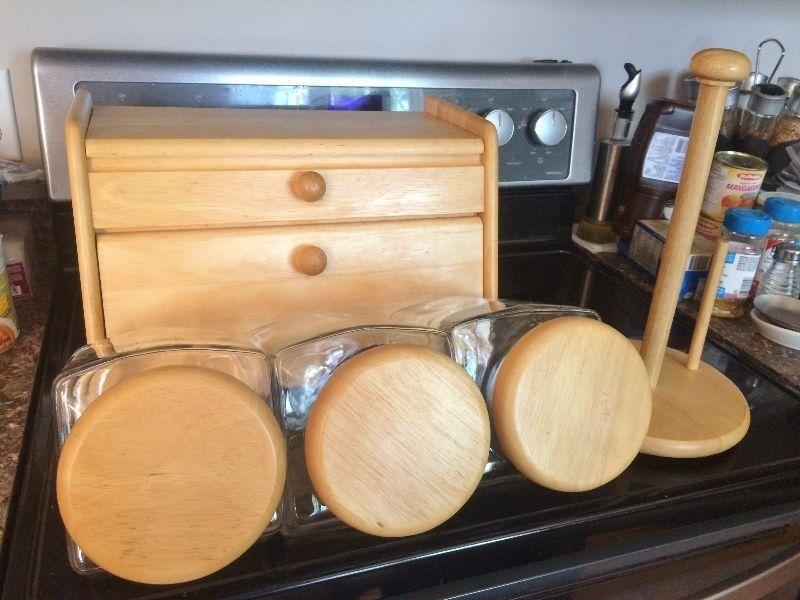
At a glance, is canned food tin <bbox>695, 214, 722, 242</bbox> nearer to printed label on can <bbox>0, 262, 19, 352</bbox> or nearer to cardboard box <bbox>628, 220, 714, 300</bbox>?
cardboard box <bbox>628, 220, 714, 300</bbox>

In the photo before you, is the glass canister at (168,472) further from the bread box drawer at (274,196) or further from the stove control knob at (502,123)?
the stove control knob at (502,123)

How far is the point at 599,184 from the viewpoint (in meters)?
1.03

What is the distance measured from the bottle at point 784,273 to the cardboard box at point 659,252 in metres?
0.08

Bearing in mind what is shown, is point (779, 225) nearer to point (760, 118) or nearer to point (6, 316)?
point (760, 118)

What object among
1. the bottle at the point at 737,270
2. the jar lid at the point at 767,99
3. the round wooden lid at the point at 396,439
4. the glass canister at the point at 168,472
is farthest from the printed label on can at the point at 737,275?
the glass canister at the point at 168,472

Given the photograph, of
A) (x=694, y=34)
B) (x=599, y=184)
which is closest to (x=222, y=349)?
(x=599, y=184)

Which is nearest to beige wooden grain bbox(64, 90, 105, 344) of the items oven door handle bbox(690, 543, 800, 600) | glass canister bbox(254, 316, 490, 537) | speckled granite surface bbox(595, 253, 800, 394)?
glass canister bbox(254, 316, 490, 537)

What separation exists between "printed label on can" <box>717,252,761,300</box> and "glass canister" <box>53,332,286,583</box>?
661 millimetres

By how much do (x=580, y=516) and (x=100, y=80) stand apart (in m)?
0.68

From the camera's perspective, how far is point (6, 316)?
2.27 ft

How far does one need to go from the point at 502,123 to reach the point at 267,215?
400 millimetres

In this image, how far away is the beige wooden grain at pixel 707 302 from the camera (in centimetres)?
66

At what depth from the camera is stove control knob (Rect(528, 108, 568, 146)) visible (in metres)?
0.88

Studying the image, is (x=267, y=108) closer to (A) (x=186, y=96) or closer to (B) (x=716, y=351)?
(A) (x=186, y=96)
